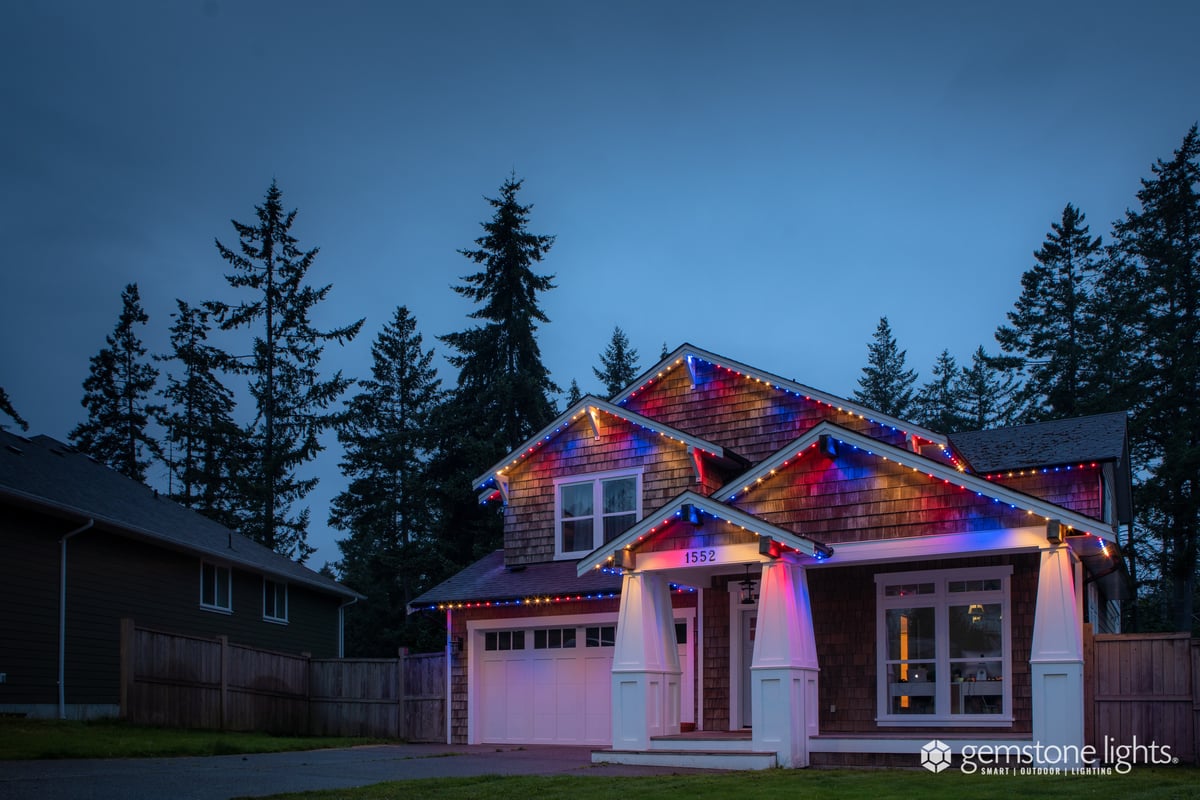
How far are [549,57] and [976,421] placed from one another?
51.6m

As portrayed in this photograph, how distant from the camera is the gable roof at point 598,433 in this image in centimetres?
2127

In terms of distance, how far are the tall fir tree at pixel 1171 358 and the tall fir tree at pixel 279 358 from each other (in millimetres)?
29456

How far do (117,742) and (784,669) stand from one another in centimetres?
1007

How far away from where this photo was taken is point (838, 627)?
727 inches

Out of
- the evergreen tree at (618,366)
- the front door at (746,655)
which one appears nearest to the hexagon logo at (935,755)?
the front door at (746,655)

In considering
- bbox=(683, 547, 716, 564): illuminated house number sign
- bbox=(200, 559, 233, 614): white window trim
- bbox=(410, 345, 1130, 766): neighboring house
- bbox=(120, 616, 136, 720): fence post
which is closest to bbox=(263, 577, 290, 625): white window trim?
bbox=(200, 559, 233, 614): white window trim

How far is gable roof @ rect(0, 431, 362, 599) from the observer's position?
2178cm

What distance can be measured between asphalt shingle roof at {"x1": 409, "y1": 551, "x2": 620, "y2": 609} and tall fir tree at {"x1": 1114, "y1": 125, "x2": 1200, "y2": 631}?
2264 cm

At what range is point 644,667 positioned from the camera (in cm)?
1741

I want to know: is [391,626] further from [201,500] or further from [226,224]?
[226,224]

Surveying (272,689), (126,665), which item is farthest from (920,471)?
(272,689)

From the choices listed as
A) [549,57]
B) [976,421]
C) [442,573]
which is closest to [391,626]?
[442,573]

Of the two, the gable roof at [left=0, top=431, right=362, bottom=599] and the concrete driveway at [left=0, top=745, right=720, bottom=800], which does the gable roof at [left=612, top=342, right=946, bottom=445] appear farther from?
the gable roof at [left=0, top=431, right=362, bottom=599]

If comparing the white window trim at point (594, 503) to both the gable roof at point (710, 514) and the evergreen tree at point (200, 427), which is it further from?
the evergreen tree at point (200, 427)
